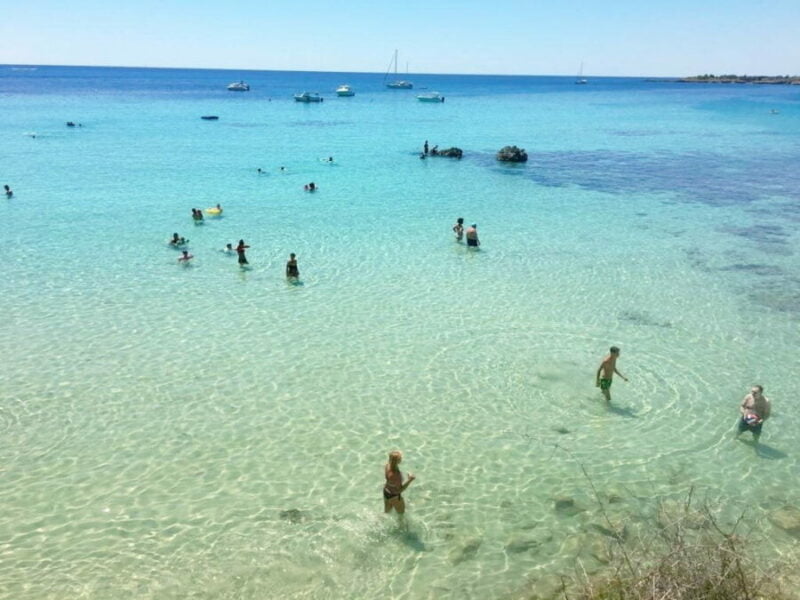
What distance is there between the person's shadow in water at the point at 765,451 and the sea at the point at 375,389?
40 millimetres

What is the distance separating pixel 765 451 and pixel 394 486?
323 inches

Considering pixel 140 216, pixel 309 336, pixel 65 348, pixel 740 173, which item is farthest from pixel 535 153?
pixel 65 348

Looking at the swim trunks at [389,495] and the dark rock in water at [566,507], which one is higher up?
the swim trunks at [389,495]

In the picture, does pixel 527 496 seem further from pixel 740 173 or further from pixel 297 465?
pixel 740 173

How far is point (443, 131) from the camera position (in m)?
75.1

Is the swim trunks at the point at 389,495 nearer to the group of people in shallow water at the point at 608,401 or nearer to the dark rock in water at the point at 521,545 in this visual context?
the group of people in shallow water at the point at 608,401

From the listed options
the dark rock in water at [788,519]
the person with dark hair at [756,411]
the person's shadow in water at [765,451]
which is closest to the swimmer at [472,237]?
the person with dark hair at [756,411]

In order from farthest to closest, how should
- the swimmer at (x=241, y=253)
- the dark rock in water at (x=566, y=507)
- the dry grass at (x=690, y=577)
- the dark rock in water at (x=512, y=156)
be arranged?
the dark rock in water at (x=512, y=156) < the swimmer at (x=241, y=253) < the dark rock in water at (x=566, y=507) < the dry grass at (x=690, y=577)

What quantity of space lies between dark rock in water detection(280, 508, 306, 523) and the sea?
8 centimetres

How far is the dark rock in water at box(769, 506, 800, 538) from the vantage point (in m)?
10.5

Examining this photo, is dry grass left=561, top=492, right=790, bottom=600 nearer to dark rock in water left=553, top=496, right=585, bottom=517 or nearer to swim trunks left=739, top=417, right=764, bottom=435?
dark rock in water left=553, top=496, right=585, bottom=517

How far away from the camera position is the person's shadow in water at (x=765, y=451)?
12.6 meters

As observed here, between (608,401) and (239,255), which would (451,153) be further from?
(608,401)

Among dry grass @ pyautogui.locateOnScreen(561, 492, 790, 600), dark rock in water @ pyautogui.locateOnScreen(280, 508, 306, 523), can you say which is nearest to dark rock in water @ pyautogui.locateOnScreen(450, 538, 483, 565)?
dry grass @ pyautogui.locateOnScreen(561, 492, 790, 600)
